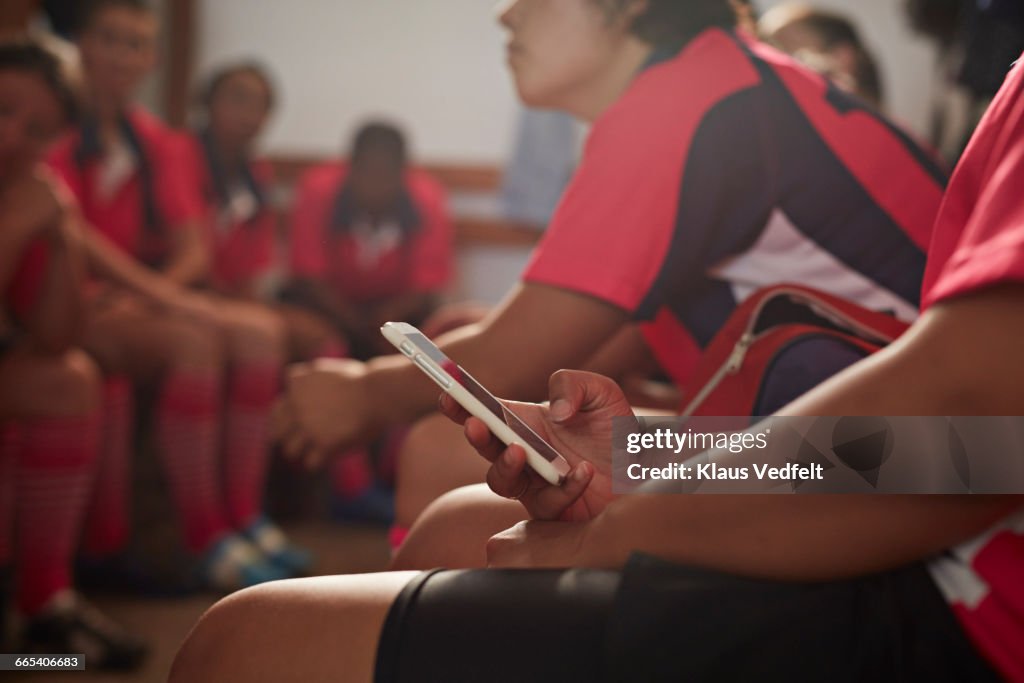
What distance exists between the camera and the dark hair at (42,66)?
4.90 feet

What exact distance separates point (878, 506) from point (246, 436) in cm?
181

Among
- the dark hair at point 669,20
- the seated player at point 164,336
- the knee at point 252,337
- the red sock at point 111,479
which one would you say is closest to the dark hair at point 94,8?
the seated player at point 164,336

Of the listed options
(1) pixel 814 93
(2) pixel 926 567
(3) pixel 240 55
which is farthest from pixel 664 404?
(3) pixel 240 55

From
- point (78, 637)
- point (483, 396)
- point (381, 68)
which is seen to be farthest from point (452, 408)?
point (381, 68)

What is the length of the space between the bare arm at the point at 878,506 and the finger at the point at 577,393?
0.36ft

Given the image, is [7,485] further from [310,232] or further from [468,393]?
[310,232]

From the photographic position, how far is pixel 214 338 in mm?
1990

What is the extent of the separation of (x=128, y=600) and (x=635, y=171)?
130cm

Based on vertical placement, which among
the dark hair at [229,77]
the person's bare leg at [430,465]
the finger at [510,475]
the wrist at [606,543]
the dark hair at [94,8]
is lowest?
the person's bare leg at [430,465]

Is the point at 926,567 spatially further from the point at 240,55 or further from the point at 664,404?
the point at 240,55

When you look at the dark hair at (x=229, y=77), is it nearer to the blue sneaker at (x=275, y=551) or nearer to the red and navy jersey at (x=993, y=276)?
the blue sneaker at (x=275, y=551)

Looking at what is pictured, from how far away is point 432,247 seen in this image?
3.08 m

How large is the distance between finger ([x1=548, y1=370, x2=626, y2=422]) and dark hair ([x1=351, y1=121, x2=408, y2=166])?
2.47 metres

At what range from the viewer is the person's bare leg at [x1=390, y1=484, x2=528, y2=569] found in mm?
634
